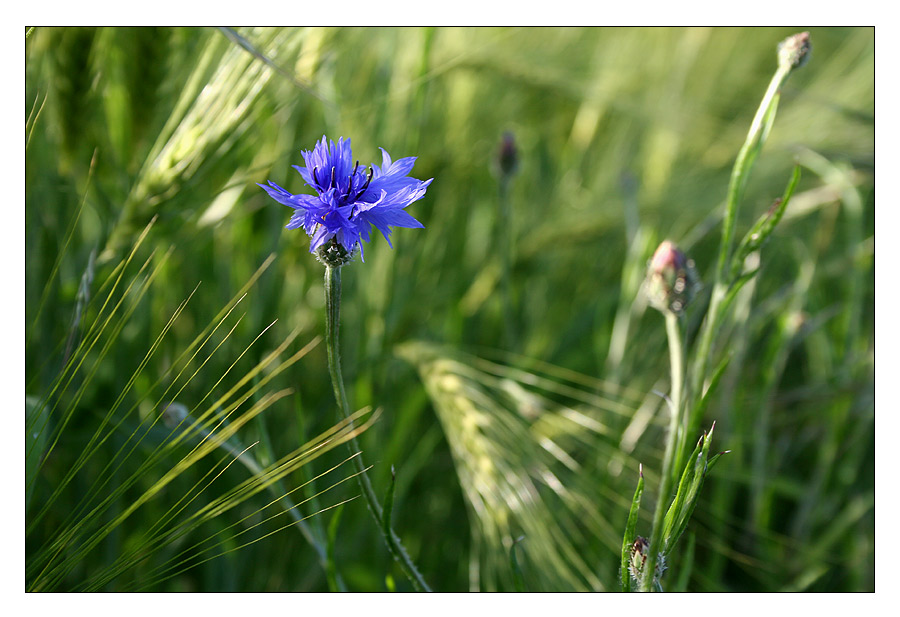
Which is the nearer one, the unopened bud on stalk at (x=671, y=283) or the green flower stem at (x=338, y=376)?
the green flower stem at (x=338, y=376)

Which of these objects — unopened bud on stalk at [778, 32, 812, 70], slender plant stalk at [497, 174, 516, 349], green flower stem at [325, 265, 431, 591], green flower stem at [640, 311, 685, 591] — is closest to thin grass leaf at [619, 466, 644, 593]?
green flower stem at [640, 311, 685, 591]

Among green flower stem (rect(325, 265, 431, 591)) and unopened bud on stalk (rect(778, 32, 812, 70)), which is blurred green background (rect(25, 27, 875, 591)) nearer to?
green flower stem (rect(325, 265, 431, 591))

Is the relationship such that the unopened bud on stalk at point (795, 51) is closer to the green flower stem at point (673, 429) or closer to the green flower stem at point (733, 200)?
the green flower stem at point (733, 200)

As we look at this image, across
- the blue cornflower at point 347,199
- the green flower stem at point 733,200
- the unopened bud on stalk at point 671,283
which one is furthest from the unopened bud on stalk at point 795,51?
the blue cornflower at point 347,199

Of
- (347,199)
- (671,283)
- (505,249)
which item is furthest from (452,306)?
(347,199)

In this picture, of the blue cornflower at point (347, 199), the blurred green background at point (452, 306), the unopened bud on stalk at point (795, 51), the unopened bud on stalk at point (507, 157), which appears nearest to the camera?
the blue cornflower at point (347, 199)
